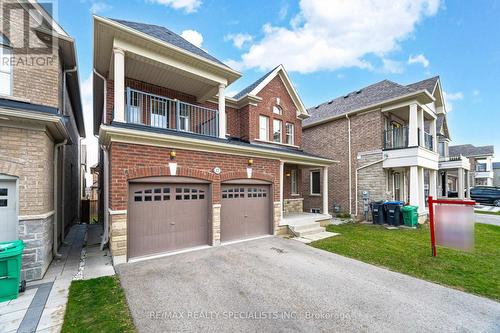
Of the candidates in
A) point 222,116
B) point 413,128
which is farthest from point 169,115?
point 413,128

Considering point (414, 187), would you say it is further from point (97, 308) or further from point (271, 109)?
point (97, 308)

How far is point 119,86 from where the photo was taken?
684 cm

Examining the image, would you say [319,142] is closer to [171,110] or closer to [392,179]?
[392,179]

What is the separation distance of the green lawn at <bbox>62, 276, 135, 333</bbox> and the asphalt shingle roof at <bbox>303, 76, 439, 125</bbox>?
15.1 metres

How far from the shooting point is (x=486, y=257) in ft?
22.4

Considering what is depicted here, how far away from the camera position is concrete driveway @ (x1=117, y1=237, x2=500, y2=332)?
3447 millimetres

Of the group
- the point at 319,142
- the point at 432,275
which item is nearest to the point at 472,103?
the point at 319,142

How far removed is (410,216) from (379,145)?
14.4 ft

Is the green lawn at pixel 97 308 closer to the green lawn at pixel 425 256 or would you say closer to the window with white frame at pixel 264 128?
the green lawn at pixel 425 256

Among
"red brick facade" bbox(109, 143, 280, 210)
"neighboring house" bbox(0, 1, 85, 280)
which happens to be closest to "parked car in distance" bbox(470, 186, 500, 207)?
"red brick facade" bbox(109, 143, 280, 210)

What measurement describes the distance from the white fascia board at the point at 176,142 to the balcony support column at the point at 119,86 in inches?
35.2

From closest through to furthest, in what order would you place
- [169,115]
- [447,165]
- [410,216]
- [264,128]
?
1. [169,115]
2. [410,216]
3. [264,128]
4. [447,165]

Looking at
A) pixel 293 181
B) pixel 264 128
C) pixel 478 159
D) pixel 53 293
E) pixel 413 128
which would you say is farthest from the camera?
pixel 478 159

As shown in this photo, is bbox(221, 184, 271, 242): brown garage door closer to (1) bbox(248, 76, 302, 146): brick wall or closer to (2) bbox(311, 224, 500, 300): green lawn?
(2) bbox(311, 224, 500, 300): green lawn
